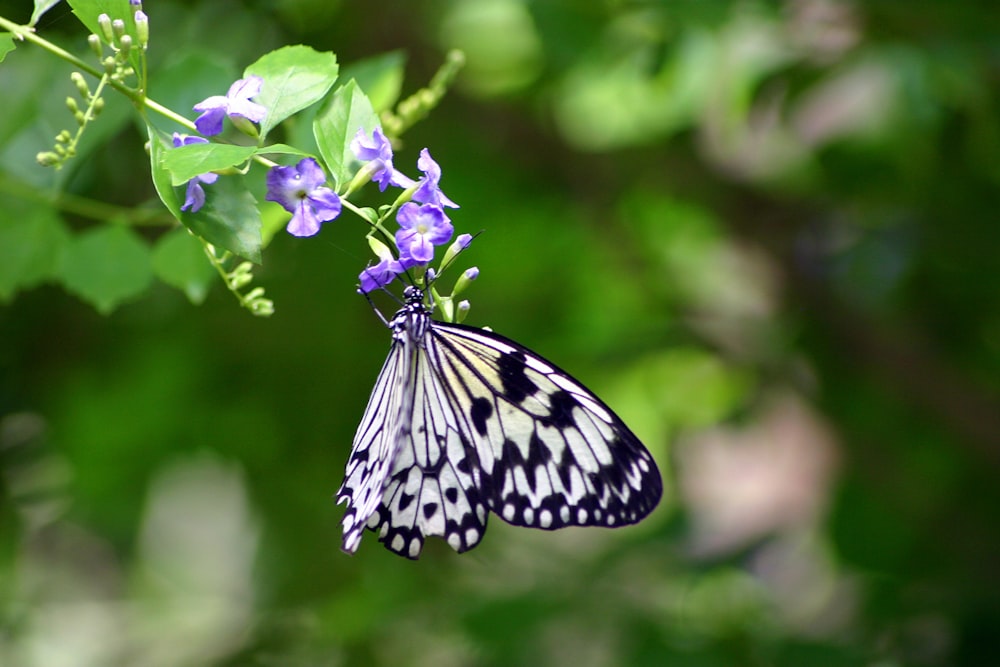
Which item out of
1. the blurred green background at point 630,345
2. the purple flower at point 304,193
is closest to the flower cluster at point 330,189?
the purple flower at point 304,193

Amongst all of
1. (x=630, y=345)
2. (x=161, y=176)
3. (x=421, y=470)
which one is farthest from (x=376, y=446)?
(x=630, y=345)

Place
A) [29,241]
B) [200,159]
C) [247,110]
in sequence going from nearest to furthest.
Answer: [200,159], [247,110], [29,241]

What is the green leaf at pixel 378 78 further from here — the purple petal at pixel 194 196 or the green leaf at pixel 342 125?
the purple petal at pixel 194 196

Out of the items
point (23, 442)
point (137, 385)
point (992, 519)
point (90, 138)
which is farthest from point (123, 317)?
point (992, 519)

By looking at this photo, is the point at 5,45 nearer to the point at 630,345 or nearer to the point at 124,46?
the point at 124,46

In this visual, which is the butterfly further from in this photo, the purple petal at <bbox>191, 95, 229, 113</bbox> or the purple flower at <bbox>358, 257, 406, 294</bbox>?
the purple petal at <bbox>191, 95, 229, 113</bbox>

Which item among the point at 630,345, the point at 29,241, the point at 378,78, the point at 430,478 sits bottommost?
the point at 430,478

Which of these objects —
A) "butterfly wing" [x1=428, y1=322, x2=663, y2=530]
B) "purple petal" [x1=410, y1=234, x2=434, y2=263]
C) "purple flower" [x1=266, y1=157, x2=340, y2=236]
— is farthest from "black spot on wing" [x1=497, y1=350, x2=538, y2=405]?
"purple flower" [x1=266, y1=157, x2=340, y2=236]
